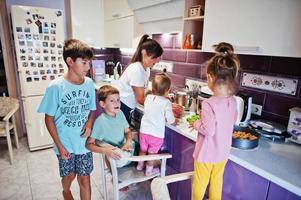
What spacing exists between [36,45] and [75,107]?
155 cm

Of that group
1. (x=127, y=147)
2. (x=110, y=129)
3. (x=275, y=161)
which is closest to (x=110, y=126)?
(x=110, y=129)

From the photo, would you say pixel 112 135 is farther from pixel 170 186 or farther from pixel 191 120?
pixel 170 186

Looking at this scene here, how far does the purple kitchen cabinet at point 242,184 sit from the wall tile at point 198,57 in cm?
101

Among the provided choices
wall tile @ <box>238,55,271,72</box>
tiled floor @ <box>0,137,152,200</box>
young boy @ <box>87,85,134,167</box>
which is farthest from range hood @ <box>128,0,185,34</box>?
tiled floor @ <box>0,137,152,200</box>

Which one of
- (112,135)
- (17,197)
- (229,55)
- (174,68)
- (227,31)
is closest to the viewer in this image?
(229,55)

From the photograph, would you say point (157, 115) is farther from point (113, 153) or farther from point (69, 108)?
point (69, 108)

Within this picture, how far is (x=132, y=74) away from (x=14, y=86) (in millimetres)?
2021

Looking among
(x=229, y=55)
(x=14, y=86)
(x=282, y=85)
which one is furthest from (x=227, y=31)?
(x=14, y=86)

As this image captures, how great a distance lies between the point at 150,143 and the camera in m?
1.47

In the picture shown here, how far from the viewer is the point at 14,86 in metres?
2.79

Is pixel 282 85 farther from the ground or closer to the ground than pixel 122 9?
closer to the ground

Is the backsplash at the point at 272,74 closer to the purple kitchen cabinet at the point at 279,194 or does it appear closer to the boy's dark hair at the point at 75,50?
the purple kitchen cabinet at the point at 279,194

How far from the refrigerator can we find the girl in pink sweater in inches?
84.8

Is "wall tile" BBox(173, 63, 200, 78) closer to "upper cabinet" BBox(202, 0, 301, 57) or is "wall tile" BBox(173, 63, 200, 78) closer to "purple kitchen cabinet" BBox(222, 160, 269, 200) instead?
"upper cabinet" BBox(202, 0, 301, 57)
